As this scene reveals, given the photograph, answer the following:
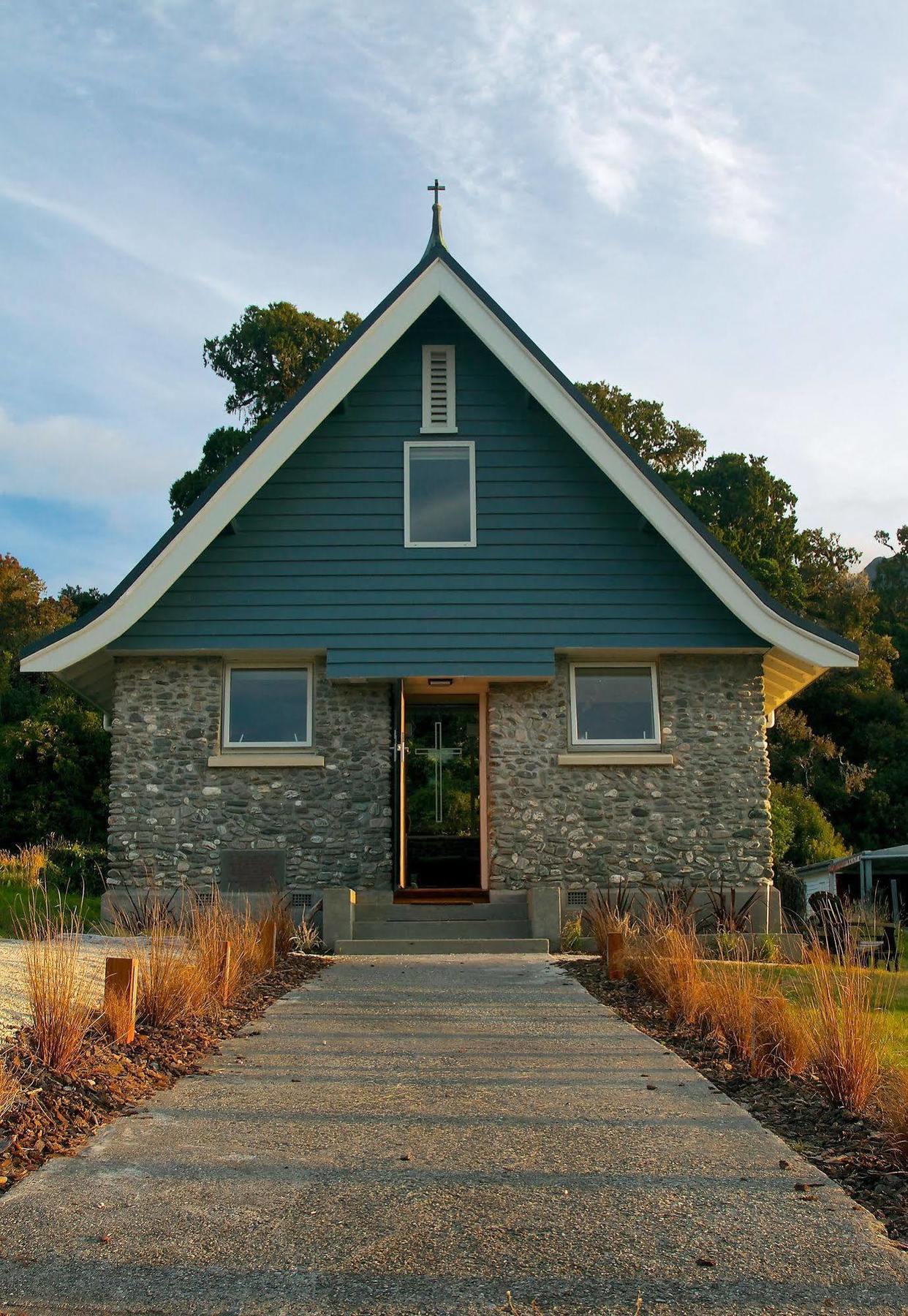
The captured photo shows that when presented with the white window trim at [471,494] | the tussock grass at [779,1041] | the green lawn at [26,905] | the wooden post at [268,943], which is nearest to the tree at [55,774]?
the green lawn at [26,905]

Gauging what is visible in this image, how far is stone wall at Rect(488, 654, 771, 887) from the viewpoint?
41.6ft

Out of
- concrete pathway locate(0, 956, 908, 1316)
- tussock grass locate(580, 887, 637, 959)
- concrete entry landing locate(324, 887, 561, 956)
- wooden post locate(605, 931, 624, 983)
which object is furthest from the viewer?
concrete entry landing locate(324, 887, 561, 956)

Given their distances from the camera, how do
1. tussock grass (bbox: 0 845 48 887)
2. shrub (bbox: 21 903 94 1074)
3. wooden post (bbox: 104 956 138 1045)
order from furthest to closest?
tussock grass (bbox: 0 845 48 887)
wooden post (bbox: 104 956 138 1045)
shrub (bbox: 21 903 94 1074)

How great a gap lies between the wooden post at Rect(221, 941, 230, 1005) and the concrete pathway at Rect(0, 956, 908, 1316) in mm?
1322

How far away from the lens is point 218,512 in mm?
12344

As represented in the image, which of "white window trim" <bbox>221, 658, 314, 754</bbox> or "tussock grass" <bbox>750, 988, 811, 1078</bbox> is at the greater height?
"white window trim" <bbox>221, 658, 314, 754</bbox>

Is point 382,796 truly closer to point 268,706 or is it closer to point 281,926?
point 268,706

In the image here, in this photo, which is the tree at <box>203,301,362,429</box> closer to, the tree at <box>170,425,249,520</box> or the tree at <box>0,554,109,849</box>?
the tree at <box>170,425,249,520</box>

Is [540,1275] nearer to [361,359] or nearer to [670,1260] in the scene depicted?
[670,1260]

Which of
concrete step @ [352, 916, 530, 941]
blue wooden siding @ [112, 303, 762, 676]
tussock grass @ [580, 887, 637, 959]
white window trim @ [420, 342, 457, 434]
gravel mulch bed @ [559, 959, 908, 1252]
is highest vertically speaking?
white window trim @ [420, 342, 457, 434]

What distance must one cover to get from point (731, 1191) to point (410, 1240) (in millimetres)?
1108

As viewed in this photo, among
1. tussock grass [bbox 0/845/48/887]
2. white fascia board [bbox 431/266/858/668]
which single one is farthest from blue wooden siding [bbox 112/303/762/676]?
tussock grass [bbox 0/845/48/887]

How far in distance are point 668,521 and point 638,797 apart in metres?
2.99

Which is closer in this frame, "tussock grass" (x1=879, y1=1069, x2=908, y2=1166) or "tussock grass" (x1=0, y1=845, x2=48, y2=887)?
"tussock grass" (x1=879, y1=1069, x2=908, y2=1166)
